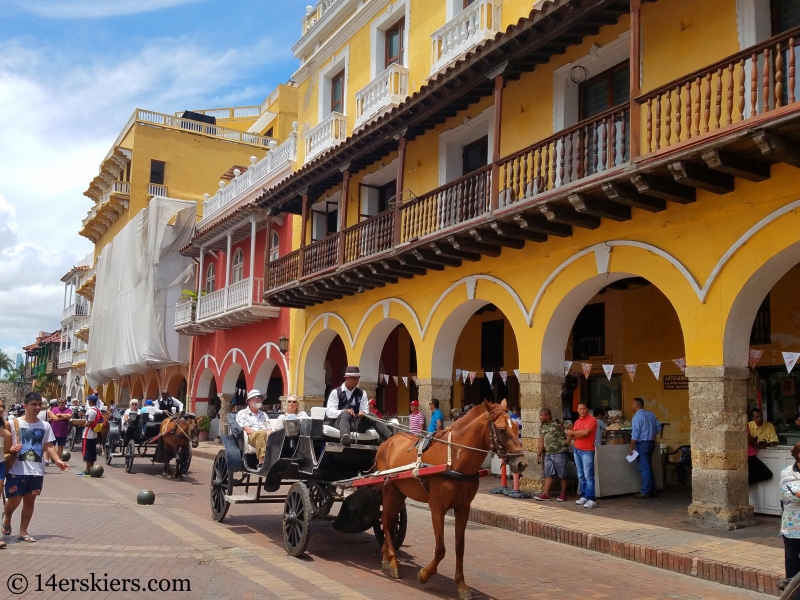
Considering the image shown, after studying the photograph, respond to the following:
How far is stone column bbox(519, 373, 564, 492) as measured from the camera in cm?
1234

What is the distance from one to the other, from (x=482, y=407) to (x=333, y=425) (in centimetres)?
241

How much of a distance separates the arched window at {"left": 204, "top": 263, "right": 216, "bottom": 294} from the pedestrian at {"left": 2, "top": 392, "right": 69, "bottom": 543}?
20717mm

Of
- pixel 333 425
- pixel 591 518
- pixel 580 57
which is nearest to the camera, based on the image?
pixel 333 425

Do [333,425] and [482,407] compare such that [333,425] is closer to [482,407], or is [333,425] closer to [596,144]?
[482,407]

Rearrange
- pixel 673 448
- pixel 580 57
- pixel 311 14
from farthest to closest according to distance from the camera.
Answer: pixel 311 14
pixel 673 448
pixel 580 57

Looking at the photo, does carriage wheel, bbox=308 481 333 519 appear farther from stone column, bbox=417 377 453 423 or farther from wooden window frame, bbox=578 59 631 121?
wooden window frame, bbox=578 59 631 121

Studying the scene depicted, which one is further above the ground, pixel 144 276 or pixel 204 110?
pixel 204 110

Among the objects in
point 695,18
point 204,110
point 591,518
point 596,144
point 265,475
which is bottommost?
point 591,518

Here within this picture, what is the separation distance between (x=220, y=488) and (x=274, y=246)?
47.7 ft

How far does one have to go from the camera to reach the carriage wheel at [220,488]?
9.97 metres

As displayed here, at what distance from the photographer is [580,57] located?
40.7ft

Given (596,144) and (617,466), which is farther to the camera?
(617,466)

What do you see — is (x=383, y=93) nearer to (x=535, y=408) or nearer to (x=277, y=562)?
(x=535, y=408)

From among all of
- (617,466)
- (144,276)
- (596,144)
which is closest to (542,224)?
(596,144)
